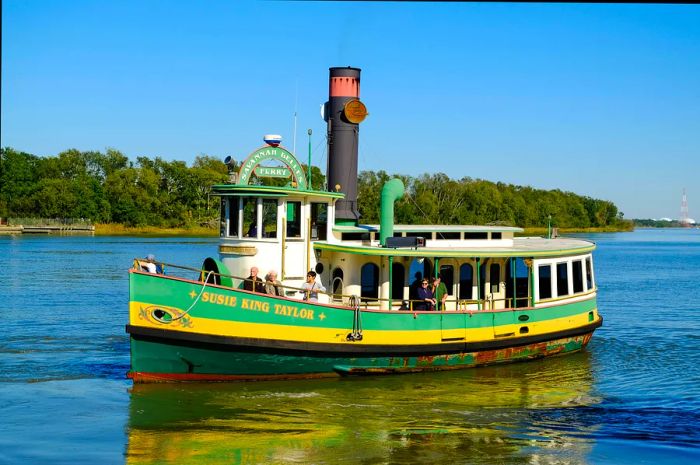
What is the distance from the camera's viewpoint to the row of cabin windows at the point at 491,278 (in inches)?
744

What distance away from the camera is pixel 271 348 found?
1638 cm

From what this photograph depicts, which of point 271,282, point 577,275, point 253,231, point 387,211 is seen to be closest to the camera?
point 271,282

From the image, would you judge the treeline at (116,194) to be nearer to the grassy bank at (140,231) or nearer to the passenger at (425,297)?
the grassy bank at (140,231)

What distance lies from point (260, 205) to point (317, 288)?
2239mm

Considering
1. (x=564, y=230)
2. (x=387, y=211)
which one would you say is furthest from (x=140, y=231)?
(x=387, y=211)

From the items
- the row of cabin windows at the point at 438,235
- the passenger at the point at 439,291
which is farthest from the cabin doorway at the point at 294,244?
the passenger at the point at 439,291

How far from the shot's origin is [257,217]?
709 inches

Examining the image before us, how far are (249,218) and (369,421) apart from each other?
5657 mm

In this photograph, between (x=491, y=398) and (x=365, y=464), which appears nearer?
(x=365, y=464)

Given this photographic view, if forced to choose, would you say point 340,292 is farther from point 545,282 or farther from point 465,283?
point 545,282

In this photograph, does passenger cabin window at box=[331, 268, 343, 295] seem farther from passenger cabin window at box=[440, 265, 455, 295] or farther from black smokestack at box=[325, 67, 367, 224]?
passenger cabin window at box=[440, 265, 455, 295]

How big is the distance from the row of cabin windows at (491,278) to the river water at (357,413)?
184 cm

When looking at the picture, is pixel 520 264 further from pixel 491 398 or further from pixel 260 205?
pixel 260 205

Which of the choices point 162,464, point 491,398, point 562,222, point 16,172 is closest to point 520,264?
point 491,398
